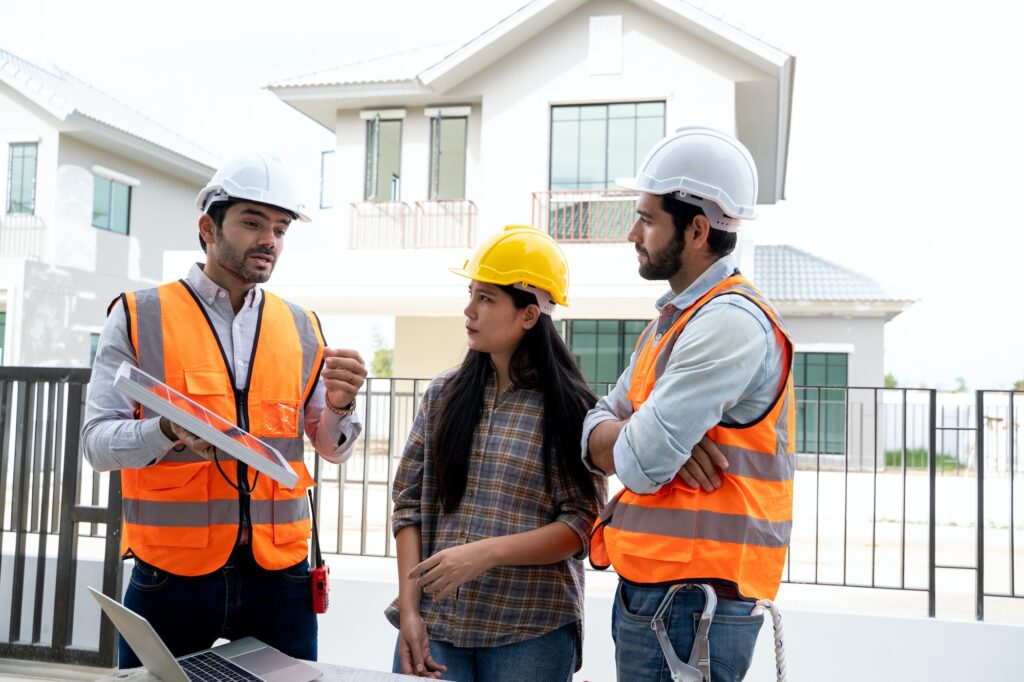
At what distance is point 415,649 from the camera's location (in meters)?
1.99

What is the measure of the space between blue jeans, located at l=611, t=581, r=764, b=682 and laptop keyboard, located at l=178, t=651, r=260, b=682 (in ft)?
2.42

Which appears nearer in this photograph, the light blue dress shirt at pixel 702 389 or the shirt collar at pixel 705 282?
the light blue dress shirt at pixel 702 389

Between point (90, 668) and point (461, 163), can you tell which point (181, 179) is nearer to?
point (461, 163)

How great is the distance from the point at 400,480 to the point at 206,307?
0.69 meters

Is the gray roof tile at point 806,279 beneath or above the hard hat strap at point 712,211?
above

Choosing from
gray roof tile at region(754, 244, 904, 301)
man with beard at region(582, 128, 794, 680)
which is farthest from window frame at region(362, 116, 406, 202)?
man with beard at region(582, 128, 794, 680)

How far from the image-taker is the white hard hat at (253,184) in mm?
2234

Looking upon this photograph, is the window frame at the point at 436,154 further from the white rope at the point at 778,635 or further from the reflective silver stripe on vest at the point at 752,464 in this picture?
the white rope at the point at 778,635

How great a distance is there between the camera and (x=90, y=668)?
4.32m

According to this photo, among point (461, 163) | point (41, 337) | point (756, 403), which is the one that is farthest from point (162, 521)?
point (41, 337)

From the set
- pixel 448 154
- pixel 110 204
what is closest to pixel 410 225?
pixel 448 154

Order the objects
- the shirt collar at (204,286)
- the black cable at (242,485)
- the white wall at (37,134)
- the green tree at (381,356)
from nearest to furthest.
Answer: the black cable at (242,485) → the shirt collar at (204,286) → the white wall at (37,134) → the green tree at (381,356)

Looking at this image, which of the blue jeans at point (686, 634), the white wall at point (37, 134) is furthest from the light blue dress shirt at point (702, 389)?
the white wall at point (37, 134)

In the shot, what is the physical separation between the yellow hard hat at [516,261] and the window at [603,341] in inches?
513
